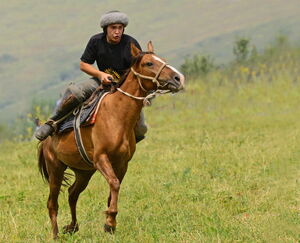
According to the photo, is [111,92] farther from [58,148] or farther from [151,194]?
[151,194]

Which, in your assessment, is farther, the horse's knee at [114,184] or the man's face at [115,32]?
the man's face at [115,32]

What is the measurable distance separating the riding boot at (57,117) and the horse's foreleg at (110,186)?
1.31 metres

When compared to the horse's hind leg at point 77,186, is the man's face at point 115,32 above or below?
above

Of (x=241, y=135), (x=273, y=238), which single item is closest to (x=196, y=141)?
(x=241, y=135)

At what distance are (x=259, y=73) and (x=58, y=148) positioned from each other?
1178 inches

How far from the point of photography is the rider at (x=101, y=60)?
901 centimetres

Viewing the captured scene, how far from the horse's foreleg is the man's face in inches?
70.5

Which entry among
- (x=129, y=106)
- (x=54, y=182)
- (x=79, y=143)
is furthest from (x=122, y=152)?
(x=54, y=182)

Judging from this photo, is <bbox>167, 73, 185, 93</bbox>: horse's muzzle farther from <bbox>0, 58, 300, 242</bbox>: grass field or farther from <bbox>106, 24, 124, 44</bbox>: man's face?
<bbox>0, 58, 300, 242</bbox>: grass field

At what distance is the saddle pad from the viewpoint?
877cm

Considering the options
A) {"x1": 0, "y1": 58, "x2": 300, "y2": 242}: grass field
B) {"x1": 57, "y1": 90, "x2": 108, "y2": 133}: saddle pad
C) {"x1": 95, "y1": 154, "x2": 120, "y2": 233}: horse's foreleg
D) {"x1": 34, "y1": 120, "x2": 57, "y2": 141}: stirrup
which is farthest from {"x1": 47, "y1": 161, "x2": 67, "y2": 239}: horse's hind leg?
{"x1": 95, "y1": 154, "x2": 120, "y2": 233}: horse's foreleg

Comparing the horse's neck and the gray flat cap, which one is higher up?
the gray flat cap

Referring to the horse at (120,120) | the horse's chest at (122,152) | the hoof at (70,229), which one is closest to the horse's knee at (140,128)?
the horse at (120,120)

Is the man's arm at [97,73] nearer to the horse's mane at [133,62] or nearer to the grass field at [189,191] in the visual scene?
the horse's mane at [133,62]
